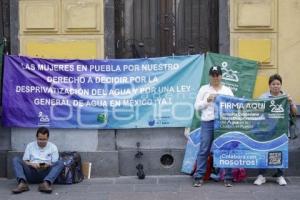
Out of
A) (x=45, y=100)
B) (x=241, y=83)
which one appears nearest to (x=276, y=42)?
(x=241, y=83)

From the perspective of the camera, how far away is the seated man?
8781 millimetres

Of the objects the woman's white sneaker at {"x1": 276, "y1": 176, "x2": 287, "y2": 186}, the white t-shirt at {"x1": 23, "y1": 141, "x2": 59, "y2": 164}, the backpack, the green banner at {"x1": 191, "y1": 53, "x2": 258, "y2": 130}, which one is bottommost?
the woman's white sneaker at {"x1": 276, "y1": 176, "x2": 287, "y2": 186}

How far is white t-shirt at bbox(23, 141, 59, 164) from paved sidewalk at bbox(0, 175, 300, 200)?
15.5 inches

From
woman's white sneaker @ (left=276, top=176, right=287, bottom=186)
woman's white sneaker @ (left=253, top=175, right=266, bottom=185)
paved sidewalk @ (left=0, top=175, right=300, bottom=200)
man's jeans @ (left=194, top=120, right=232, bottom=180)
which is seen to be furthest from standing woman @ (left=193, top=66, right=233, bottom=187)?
woman's white sneaker @ (left=276, top=176, right=287, bottom=186)

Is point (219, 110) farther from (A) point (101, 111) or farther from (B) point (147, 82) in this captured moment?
(A) point (101, 111)

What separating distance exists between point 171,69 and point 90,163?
1869 millimetres

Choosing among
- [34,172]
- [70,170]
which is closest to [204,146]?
[70,170]

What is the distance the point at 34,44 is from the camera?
952 centimetres

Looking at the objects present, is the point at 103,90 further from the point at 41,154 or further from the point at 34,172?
the point at 34,172

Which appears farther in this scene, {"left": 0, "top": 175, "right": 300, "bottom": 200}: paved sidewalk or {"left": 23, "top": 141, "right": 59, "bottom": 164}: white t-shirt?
{"left": 23, "top": 141, "right": 59, "bottom": 164}: white t-shirt

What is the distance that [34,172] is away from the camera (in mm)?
8914

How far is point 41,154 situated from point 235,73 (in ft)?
10.1

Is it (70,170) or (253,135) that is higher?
(253,135)

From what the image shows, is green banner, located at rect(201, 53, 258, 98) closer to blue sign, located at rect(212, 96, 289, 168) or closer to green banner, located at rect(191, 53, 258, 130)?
green banner, located at rect(191, 53, 258, 130)
